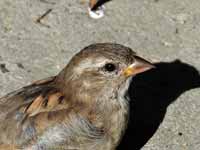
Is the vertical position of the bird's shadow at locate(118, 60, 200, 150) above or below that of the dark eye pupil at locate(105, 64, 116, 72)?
below

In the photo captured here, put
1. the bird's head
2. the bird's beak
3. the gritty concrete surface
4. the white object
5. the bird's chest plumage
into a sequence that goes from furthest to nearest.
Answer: the white object
the gritty concrete surface
the bird's chest plumage
the bird's beak
the bird's head

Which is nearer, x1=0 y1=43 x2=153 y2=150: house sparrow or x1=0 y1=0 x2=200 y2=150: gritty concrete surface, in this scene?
x1=0 y1=43 x2=153 y2=150: house sparrow

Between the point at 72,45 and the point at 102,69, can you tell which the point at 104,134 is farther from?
the point at 72,45

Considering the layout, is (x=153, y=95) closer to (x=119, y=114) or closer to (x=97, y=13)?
(x=119, y=114)

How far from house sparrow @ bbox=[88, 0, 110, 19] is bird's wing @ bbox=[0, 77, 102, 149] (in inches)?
74.2

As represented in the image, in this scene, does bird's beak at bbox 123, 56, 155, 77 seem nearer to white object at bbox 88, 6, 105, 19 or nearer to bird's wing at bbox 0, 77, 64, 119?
bird's wing at bbox 0, 77, 64, 119

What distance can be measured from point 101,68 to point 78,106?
0.33 m

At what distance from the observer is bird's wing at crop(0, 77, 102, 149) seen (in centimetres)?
609

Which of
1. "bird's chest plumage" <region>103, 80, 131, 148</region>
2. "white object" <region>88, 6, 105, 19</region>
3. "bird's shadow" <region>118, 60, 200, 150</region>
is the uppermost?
Answer: "bird's chest plumage" <region>103, 80, 131, 148</region>

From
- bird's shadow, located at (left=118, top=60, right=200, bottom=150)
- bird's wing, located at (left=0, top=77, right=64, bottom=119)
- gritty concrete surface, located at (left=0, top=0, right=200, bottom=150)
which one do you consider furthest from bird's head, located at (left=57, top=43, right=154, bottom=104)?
gritty concrete surface, located at (left=0, top=0, right=200, bottom=150)

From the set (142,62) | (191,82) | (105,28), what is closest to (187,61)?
(191,82)

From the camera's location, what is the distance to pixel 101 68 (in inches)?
241

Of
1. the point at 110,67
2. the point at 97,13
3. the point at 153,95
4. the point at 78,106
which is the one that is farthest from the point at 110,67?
the point at 97,13

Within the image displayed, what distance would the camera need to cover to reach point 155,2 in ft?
26.6
